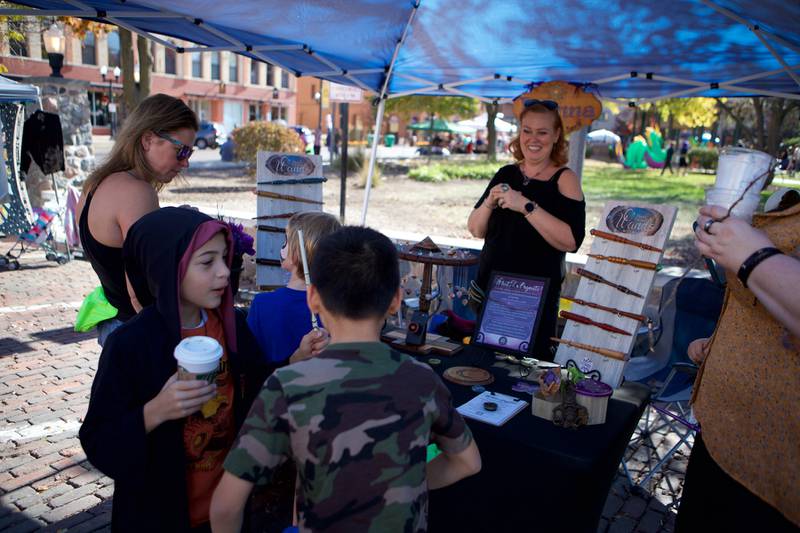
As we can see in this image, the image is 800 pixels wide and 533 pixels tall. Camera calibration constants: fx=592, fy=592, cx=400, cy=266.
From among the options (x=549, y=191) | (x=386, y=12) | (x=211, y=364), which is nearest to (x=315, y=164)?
(x=386, y=12)

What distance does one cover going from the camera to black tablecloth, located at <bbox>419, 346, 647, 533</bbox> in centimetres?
188

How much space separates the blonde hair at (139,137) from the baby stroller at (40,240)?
636 cm

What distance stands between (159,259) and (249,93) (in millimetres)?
47765

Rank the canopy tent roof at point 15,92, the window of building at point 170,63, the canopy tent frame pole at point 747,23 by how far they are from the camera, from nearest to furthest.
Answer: the canopy tent frame pole at point 747,23 < the canopy tent roof at point 15,92 < the window of building at point 170,63

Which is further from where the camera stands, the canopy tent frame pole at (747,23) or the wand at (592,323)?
the canopy tent frame pole at (747,23)

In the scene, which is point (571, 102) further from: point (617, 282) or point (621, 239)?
point (617, 282)

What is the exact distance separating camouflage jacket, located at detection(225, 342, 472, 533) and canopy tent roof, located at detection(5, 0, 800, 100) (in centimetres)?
302

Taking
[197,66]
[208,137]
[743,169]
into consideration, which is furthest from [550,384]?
Result: [197,66]

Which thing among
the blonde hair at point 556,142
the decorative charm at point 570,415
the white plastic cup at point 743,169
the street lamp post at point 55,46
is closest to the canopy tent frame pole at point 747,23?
the blonde hair at point 556,142

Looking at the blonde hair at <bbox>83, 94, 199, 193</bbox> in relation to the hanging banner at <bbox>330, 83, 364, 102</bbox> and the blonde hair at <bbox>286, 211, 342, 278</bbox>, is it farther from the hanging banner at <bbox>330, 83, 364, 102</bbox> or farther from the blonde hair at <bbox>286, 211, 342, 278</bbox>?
the hanging banner at <bbox>330, 83, 364, 102</bbox>

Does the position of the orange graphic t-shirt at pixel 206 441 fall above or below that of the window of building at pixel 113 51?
below

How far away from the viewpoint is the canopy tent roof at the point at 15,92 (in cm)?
707

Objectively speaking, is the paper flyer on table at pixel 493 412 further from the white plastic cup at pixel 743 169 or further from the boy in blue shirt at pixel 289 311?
the white plastic cup at pixel 743 169

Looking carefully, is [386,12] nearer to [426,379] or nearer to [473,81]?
[473,81]
